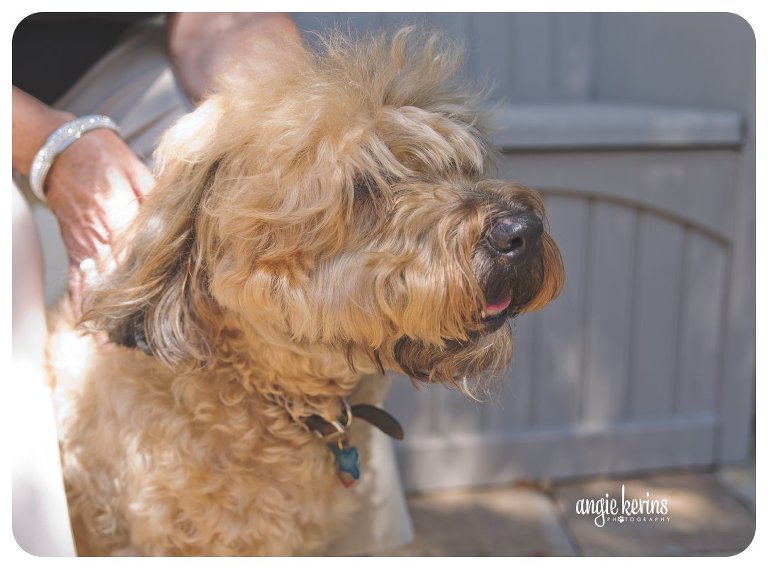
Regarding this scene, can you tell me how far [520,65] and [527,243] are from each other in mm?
1876

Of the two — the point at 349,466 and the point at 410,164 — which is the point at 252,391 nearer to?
the point at 349,466

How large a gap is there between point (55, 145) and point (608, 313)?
1.72m

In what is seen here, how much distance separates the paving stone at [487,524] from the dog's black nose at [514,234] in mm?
1323

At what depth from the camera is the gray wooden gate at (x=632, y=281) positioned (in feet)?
8.00

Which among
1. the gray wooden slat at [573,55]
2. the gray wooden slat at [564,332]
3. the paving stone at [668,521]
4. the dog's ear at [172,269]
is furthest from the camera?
the gray wooden slat at [573,55]

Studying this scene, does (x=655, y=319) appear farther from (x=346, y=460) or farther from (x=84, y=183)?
(x=84, y=183)

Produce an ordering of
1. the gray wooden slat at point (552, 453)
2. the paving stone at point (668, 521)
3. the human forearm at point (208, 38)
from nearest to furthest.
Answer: the human forearm at point (208, 38) → the paving stone at point (668, 521) → the gray wooden slat at point (552, 453)

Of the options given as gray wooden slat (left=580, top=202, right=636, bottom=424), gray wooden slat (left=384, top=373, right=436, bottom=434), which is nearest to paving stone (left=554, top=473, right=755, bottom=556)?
gray wooden slat (left=580, top=202, right=636, bottom=424)

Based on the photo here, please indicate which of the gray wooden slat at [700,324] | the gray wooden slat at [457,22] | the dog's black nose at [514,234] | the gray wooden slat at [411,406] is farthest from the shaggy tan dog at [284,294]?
the gray wooden slat at [700,324]

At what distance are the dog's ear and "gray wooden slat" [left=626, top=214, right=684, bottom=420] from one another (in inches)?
62.6

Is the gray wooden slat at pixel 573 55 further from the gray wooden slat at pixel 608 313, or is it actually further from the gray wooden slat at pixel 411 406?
the gray wooden slat at pixel 411 406

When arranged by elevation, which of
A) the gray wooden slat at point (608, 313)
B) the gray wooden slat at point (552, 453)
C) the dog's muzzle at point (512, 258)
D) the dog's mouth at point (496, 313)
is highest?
the dog's muzzle at point (512, 258)

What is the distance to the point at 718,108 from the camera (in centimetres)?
252
